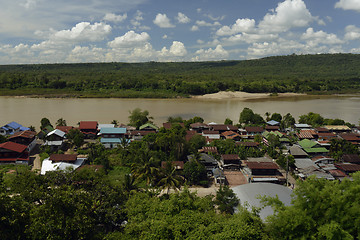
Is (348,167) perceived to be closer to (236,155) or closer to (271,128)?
(236,155)

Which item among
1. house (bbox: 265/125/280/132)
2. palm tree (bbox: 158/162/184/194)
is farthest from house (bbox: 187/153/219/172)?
house (bbox: 265/125/280/132)

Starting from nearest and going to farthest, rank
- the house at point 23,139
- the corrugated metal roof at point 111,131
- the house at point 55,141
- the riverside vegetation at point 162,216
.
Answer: the riverside vegetation at point 162,216 < the house at point 23,139 < the house at point 55,141 < the corrugated metal roof at point 111,131

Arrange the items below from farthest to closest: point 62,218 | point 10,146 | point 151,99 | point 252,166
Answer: point 151,99, point 10,146, point 252,166, point 62,218

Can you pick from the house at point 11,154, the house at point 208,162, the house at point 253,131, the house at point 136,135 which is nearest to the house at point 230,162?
the house at point 208,162

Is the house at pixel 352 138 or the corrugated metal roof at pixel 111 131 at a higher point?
the corrugated metal roof at pixel 111 131

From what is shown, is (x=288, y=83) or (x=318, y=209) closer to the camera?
(x=318, y=209)

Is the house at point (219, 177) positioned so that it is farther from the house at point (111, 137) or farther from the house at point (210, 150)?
the house at point (111, 137)

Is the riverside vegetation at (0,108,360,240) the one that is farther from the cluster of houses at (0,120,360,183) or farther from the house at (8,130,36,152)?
the house at (8,130,36,152)

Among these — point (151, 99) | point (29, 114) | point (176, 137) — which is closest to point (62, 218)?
point (176, 137)

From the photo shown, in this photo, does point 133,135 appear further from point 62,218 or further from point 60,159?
point 62,218
